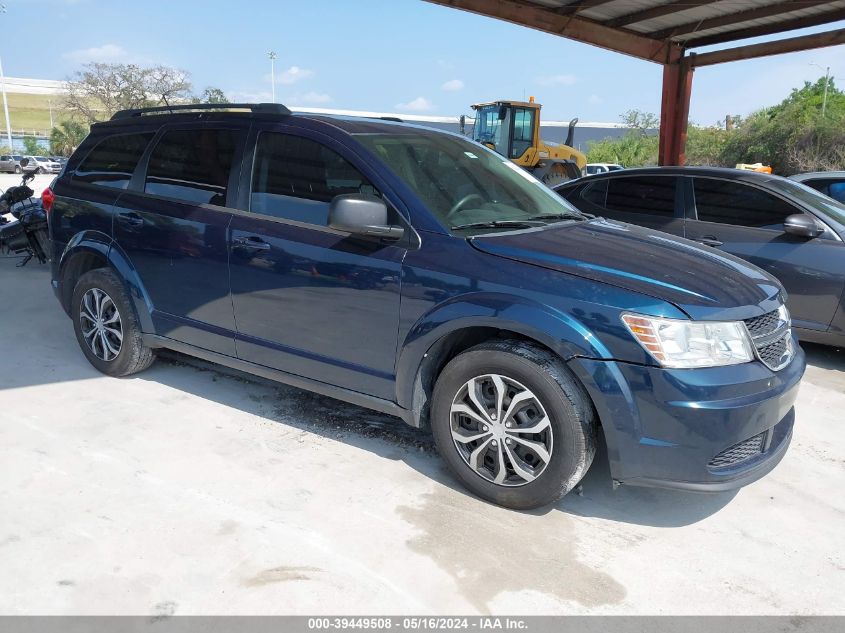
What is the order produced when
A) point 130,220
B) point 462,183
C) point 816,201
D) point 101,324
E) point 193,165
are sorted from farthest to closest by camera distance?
point 816,201 < point 101,324 < point 130,220 < point 193,165 < point 462,183

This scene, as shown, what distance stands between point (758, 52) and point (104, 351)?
12.4 m

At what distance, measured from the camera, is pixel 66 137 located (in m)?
54.2

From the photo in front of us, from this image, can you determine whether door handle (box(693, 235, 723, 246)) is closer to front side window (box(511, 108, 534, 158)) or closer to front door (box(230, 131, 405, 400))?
front door (box(230, 131, 405, 400))

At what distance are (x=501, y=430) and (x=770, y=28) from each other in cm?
1168

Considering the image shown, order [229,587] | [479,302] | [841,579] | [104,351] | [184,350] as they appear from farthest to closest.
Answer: [104,351], [184,350], [479,302], [841,579], [229,587]

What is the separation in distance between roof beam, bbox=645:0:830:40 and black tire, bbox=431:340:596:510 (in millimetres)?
10137

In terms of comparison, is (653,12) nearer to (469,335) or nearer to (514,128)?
(514,128)

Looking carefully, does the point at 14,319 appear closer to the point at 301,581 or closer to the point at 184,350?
the point at 184,350

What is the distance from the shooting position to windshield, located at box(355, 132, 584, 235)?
11.0 ft

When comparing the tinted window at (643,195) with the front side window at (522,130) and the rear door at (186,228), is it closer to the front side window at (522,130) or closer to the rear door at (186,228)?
the rear door at (186,228)

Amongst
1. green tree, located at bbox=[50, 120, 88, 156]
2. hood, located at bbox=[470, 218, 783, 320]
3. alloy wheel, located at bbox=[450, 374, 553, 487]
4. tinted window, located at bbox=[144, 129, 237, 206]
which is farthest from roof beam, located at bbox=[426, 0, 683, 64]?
green tree, located at bbox=[50, 120, 88, 156]

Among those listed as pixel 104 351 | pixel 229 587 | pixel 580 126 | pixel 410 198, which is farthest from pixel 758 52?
pixel 580 126

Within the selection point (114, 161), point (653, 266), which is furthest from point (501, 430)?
point (114, 161)

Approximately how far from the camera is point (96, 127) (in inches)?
188
